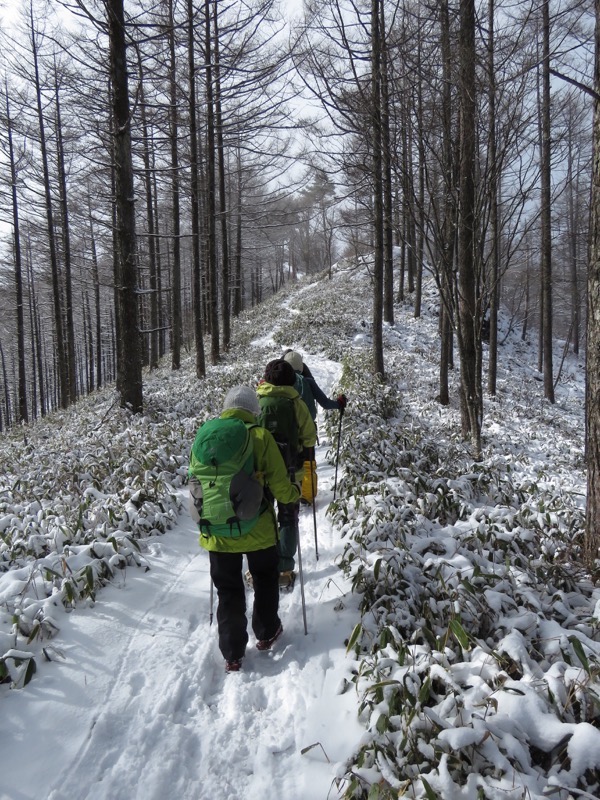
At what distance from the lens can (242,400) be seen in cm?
330

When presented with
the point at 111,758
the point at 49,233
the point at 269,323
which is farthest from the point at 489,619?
the point at 269,323

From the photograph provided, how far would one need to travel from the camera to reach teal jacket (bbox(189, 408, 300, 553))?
3119 millimetres

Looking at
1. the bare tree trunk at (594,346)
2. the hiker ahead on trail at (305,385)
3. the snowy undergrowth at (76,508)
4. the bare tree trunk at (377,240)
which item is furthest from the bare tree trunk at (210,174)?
the bare tree trunk at (594,346)

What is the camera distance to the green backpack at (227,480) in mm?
2949

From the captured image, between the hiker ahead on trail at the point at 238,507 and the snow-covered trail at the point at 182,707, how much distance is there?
307mm

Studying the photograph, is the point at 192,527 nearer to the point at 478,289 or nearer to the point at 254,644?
the point at 254,644

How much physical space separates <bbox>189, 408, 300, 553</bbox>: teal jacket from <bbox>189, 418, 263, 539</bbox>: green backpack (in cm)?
9

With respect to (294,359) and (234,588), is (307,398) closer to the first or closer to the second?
(294,359)

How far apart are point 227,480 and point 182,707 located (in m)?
1.55

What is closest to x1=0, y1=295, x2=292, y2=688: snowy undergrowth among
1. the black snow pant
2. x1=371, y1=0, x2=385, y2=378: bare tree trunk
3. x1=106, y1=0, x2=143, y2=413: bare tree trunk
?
x1=106, y1=0, x2=143, y2=413: bare tree trunk

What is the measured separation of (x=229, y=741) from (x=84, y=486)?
169 inches

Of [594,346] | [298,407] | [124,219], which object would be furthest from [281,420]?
[124,219]

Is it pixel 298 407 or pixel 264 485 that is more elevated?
pixel 298 407

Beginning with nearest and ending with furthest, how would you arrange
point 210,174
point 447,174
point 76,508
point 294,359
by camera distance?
point 447,174
point 294,359
point 76,508
point 210,174
